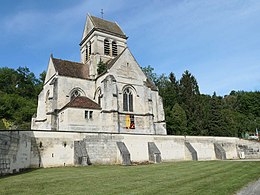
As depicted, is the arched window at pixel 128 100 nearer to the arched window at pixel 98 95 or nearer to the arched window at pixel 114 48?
the arched window at pixel 98 95

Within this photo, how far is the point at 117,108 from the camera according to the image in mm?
27375

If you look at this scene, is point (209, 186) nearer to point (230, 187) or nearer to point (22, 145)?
point (230, 187)

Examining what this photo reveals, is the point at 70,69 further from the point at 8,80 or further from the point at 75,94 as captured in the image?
the point at 8,80

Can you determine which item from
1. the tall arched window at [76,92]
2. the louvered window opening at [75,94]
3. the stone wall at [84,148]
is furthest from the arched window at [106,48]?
the stone wall at [84,148]

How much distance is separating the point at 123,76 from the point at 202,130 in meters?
20.0

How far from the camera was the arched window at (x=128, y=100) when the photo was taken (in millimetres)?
28984

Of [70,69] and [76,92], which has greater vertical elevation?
[70,69]

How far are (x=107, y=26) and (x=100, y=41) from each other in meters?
4.30

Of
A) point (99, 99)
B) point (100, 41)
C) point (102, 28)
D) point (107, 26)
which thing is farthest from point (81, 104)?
point (107, 26)

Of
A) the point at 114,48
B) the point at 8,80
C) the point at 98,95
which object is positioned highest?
the point at 8,80

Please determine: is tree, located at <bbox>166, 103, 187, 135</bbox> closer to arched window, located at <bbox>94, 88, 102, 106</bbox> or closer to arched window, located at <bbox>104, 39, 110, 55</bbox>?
arched window, located at <bbox>104, 39, 110, 55</bbox>

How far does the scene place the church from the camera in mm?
25922

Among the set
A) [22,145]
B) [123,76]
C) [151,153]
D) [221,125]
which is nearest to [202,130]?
[221,125]

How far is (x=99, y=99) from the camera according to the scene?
95.3 ft
